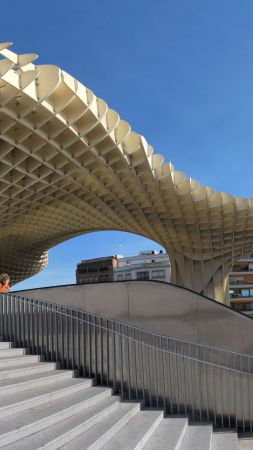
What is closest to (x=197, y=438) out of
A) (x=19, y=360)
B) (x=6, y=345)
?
(x=19, y=360)

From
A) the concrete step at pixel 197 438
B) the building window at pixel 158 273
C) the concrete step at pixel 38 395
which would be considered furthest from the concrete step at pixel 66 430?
the building window at pixel 158 273

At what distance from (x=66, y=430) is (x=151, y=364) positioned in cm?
353

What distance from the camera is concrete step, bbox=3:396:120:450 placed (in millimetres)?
4805

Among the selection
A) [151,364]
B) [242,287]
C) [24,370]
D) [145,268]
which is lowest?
[242,287]

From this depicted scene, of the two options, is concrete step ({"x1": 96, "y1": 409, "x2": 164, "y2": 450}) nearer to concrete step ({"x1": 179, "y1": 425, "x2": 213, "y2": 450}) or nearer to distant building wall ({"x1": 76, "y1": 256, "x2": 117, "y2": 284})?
concrete step ({"x1": 179, "y1": 425, "x2": 213, "y2": 450})

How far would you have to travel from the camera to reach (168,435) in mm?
6719

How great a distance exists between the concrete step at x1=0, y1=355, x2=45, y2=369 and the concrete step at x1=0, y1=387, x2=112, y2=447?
1.34 metres

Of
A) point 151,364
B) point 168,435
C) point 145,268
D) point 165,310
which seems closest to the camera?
point 168,435

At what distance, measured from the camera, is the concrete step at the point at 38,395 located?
5.69 m

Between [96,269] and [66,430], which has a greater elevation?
[96,269]

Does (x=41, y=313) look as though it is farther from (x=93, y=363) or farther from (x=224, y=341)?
(x=224, y=341)

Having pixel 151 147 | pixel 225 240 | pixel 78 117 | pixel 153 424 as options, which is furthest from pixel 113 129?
pixel 225 240

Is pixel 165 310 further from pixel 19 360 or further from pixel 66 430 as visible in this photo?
pixel 66 430

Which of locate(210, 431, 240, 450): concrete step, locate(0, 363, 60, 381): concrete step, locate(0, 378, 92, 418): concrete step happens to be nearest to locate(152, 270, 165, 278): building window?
locate(0, 363, 60, 381): concrete step
